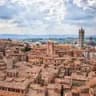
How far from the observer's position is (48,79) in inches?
140

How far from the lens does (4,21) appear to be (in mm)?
4832

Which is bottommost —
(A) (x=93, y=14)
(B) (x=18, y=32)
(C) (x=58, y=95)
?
(C) (x=58, y=95)

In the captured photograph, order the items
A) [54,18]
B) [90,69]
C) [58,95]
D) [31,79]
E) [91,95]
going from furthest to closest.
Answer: [54,18]
[90,69]
[31,79]
[58,95]
[91,95]

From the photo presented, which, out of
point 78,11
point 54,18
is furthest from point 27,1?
point 78,11

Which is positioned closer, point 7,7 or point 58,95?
point 58,95

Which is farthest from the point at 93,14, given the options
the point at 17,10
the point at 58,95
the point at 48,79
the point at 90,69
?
the point at 58,95

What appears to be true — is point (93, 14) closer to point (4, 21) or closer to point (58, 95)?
point (4, 21)

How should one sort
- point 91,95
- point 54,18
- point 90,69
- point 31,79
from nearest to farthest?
point 91,95 < point 31,79 < point 90,69 < point 54,18

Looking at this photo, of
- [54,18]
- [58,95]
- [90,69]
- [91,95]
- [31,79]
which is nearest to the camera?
[91,95]

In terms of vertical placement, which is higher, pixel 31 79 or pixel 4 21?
pixel 4 21

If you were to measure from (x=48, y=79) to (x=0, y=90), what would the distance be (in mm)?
804

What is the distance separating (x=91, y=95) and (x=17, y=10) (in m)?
2.71

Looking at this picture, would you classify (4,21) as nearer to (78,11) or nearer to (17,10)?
(17,10)

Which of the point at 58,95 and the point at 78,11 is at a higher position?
the point at 78,11
